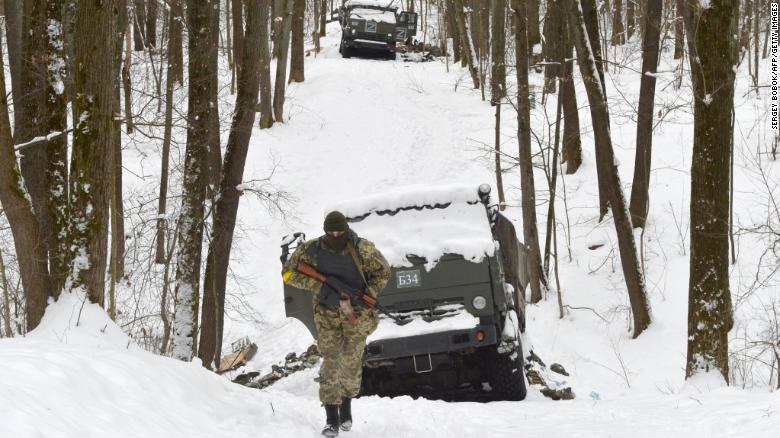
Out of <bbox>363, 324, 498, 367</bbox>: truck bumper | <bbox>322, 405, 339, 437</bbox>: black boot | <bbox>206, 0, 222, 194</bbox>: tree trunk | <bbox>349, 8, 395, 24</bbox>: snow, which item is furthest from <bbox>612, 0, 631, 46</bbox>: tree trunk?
<bbox>322, 405, 339, 437</bbox>: black boot

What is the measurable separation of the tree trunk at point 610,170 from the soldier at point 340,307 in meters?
7.90

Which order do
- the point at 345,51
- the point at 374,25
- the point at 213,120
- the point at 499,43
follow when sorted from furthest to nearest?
1. the point at 345,51
2. the point at 374,25
3. the point at 499,43
4. the point at 213,120

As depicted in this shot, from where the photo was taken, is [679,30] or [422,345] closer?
[422,345]

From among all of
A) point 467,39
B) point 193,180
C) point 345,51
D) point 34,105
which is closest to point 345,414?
point 193,180

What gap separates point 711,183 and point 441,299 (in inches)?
120

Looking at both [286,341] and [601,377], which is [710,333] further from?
[286,341]

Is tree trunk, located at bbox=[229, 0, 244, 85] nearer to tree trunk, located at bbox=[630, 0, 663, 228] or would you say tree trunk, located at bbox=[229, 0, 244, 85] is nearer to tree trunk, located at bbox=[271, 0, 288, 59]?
tree trunk, located at bbox=[271, 0, 288, 59]

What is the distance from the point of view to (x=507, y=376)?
888 centimetres

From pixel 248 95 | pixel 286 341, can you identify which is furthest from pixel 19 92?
pixel 286 341

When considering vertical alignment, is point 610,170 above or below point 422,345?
above

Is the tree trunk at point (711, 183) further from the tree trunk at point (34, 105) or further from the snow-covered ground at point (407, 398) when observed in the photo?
the tree trunk at point (34, 105)

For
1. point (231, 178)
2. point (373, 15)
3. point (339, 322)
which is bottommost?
point (339, 322)

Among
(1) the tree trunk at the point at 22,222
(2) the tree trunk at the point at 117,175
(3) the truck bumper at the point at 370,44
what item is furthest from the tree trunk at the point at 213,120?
(3) the truck bumper at the point at 370,44

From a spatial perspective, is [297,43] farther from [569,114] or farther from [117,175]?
[117,175]
